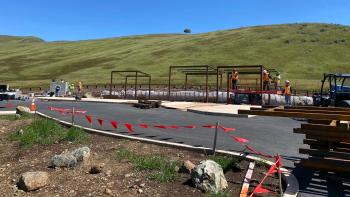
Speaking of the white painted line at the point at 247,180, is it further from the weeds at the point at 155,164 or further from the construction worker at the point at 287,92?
the construction worker at the point at 287,92

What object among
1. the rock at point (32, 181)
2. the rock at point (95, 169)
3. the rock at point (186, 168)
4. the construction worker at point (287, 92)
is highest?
the construction worker at point (287, 92)

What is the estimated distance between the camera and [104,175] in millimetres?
9594

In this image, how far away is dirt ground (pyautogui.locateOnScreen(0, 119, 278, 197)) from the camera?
28.3 feet

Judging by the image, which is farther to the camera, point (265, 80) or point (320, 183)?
point (265, 80)

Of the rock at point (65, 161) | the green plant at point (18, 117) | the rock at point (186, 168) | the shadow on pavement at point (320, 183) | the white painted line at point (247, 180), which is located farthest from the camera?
the green plant at point (18, 117)

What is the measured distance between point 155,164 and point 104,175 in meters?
1.19

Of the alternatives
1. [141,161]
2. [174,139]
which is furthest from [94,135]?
[141,161]

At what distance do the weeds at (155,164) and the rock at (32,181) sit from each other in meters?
2.09

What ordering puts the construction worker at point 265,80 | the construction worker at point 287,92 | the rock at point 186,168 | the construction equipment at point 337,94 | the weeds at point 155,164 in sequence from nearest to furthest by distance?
the weeds at point 155,164 → the rock at point 186,168 → the construction equipment at point 337,94 → the construction worker at point 287,92 → the construction worker at point 265,80

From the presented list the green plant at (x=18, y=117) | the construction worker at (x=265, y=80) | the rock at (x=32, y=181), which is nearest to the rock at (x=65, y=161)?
the rock at (x=32, y=181)

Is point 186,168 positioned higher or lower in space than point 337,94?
lower

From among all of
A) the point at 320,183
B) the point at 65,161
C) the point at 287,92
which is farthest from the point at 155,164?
the point at 287,92

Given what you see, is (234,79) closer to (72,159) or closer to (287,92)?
(287,92)

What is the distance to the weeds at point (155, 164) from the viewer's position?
9174 millimetres
